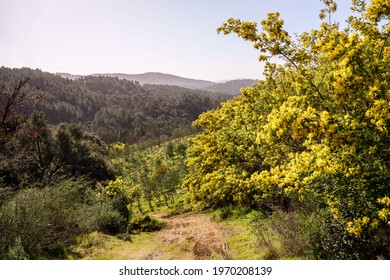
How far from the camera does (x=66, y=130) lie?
107 ft

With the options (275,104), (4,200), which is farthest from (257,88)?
(4,200)

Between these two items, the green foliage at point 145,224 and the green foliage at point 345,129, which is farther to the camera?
the green foliage at point 145,224

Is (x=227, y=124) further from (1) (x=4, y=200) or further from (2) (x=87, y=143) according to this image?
(2) (x=87, y=143)

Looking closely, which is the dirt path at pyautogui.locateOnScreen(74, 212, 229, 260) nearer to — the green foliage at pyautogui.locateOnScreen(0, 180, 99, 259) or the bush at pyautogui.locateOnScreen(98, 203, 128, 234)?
the green foliage at pyautogui.locateOnScreen(0, 180, 99, 259)

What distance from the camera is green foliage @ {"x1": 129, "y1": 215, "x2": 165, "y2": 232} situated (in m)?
22.1

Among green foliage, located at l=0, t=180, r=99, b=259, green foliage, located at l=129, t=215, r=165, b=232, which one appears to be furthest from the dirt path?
green foliage, located at l=129, t=215, r=165, b=232

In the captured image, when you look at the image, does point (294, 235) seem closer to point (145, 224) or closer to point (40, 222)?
point (40, 222)

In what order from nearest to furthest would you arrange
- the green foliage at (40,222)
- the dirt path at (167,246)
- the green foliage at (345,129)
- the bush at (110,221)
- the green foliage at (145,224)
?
the green foliage at (345,129), the green foliage at (40,222), the dirt path at (167,246), the bush at (110,221), the green foliage at (145,224)

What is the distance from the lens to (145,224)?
73.6 ft

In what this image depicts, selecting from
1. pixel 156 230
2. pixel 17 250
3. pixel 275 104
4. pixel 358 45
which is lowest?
pixel 156 230

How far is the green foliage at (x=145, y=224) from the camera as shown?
22.1 m

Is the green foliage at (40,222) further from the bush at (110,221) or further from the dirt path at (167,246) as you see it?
the dirt path at (167,246)

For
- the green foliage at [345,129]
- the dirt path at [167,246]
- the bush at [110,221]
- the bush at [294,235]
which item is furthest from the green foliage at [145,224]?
the green foliage at [345,129]

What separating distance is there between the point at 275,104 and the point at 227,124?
459 cm
